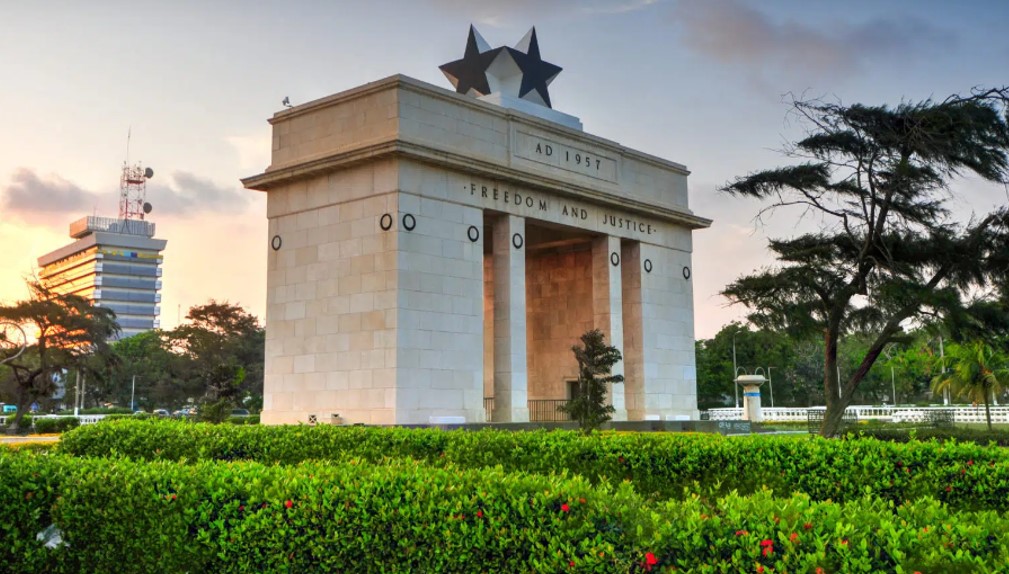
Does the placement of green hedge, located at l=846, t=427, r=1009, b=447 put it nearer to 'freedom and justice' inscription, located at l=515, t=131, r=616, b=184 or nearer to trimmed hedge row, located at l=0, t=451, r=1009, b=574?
'freedom and justice' inscription, located at l=515, t=131, r=616, b=184

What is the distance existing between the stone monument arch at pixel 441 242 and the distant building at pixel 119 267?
12901 cm

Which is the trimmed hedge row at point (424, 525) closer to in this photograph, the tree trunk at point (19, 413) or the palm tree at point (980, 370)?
the palm tree at point (980, 370)

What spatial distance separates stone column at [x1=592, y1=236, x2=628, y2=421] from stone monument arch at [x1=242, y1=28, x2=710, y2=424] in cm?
5

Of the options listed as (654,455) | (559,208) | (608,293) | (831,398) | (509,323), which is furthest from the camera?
(608,293)

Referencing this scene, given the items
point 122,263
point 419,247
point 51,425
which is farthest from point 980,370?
point 122,263

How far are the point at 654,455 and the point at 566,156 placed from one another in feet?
63.7

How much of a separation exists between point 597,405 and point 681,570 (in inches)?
657

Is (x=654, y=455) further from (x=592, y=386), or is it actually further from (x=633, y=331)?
(x=633, y=331)

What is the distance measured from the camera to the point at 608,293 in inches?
1182

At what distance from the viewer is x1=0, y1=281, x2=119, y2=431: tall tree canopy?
4272 centimetres

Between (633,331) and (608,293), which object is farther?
(633,331)

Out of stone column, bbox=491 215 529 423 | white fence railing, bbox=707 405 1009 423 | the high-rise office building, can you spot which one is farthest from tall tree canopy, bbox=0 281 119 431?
the high-rise office building

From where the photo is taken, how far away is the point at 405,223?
24391mm

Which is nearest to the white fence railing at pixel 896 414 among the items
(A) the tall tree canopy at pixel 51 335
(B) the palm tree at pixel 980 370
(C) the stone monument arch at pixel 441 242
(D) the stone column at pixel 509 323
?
(B) the palm tree at pixel 980 370
